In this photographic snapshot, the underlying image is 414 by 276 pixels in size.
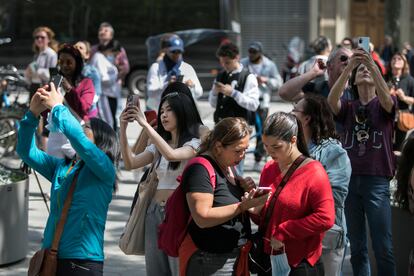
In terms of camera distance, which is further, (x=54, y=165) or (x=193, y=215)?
(x=54, y=165)

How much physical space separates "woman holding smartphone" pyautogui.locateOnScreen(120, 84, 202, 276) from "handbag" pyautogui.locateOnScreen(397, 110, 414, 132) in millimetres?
4707

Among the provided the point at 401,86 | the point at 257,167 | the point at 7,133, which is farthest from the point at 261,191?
the point at 7,133

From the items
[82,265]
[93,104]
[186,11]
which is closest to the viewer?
[82,265]

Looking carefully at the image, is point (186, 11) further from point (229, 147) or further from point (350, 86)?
point (229, 147)

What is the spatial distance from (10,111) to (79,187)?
9.16 meters

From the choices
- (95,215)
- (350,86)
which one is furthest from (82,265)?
(350,86)

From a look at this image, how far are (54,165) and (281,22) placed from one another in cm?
2760

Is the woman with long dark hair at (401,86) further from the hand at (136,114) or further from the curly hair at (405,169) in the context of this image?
the hand at (136,114)

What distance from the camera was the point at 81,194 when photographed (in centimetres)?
514

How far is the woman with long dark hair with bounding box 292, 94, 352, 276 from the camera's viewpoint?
5.32 metres

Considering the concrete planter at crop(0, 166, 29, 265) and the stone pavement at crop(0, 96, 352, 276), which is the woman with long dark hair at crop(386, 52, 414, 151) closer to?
the stone pavement at crop(0, 96, 352, 276)

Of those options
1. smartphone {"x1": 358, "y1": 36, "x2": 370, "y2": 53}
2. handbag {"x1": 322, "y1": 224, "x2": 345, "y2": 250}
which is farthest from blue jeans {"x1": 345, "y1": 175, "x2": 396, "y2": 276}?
handbag {"x1": 322, "y1": 224, "x2": 345, "y2": 250}

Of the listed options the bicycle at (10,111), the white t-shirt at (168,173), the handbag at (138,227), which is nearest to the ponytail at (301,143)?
the white t-shirt at (168,173)

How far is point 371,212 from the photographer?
654 centimetres
